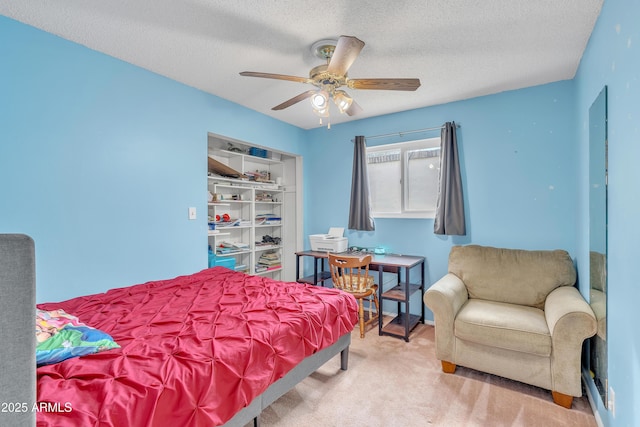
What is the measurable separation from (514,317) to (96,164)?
3.36 m

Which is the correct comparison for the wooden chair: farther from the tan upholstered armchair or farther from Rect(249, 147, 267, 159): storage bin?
Rect(249, 147, 267, 159): storage bin

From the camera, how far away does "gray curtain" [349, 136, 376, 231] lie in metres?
3.86

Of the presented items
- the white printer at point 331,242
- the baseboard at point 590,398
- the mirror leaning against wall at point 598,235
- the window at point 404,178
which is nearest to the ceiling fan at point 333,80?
the mirror leaning against wall at point 598,235

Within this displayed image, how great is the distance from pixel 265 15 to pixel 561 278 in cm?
302

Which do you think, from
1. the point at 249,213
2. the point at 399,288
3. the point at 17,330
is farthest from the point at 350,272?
the point at 17,330

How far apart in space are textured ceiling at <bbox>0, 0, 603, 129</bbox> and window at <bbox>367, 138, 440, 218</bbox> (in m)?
0.87

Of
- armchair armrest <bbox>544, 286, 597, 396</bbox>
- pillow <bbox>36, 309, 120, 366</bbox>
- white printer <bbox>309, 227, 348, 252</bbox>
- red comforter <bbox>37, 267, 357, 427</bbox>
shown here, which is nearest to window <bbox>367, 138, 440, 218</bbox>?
white printer <bbox>309, 227, 348, 252</bbox>

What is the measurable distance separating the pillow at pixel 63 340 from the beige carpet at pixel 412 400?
3.53ft

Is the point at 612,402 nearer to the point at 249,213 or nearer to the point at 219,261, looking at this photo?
the point at 219,261

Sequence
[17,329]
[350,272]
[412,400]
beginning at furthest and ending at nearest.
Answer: [350,272] → [412,400] → [17,329]

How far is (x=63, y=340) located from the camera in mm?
1220

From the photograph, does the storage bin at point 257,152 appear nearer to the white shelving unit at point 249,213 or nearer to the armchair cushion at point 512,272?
the white shelving unit at point 249,213

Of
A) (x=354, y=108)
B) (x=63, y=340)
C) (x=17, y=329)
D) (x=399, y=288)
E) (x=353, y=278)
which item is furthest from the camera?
(x=399, y=288)

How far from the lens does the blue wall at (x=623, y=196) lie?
1.27 metres
